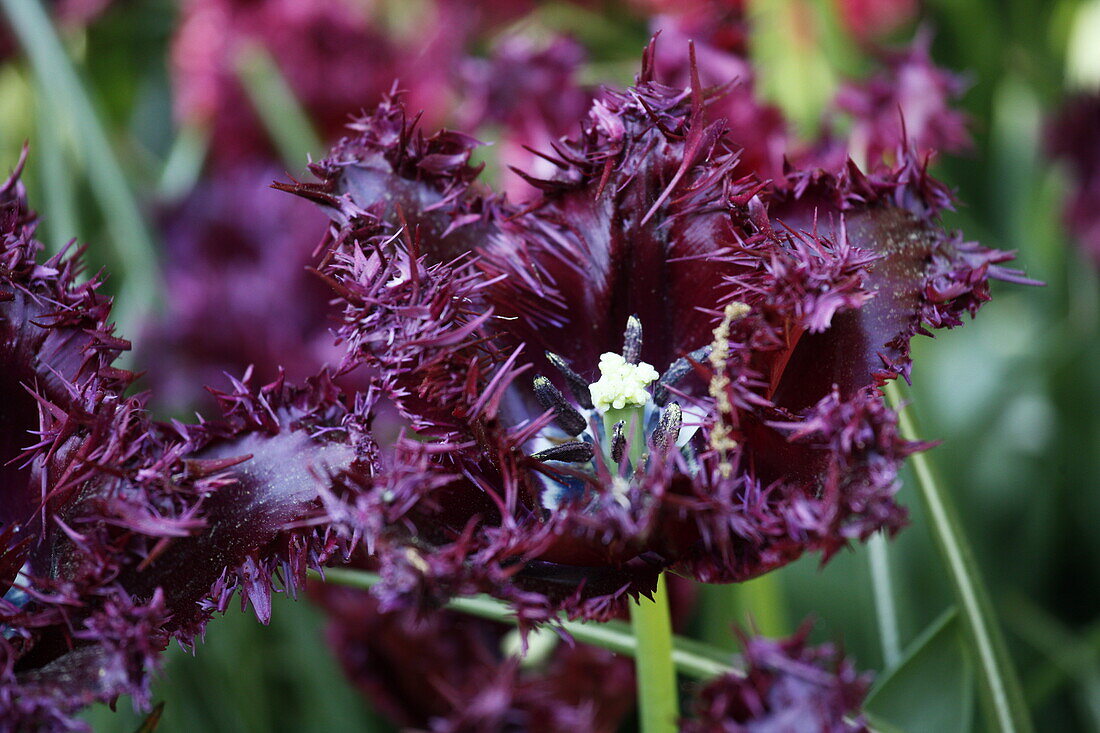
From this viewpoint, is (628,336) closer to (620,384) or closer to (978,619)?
(620,384)

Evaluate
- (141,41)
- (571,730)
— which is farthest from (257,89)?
(571,730)

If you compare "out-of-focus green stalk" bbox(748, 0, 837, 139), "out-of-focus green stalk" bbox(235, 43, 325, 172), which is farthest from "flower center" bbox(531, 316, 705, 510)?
"out-of-focus green stalk" bbox(235, 43, 325, 172)

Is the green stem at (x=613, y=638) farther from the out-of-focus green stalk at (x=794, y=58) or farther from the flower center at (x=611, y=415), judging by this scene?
the out-of-focus green stalk at (x=794, y=58)

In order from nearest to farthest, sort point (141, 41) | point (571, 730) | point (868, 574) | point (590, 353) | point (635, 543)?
point (635, 543) → point (571, 730) → point (590, 353) → point (868, 574) → point (141, 41)

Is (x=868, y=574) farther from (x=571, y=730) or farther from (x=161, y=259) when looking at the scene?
(x=161, y=259)

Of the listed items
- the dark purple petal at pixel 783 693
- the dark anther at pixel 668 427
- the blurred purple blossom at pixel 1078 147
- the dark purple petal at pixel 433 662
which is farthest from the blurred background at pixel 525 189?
the dark purple petal at pixel 783 693

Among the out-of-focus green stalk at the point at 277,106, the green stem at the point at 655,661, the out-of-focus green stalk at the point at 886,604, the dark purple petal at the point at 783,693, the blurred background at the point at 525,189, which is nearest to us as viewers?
the dark purple petal at the point at 783,693

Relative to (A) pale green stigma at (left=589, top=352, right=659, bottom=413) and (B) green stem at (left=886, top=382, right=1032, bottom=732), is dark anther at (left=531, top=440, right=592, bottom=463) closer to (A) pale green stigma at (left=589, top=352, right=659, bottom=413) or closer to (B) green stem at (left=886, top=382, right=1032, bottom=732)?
(A) pale green stigma at (left=589, top=352, right=659, bottom=413)
